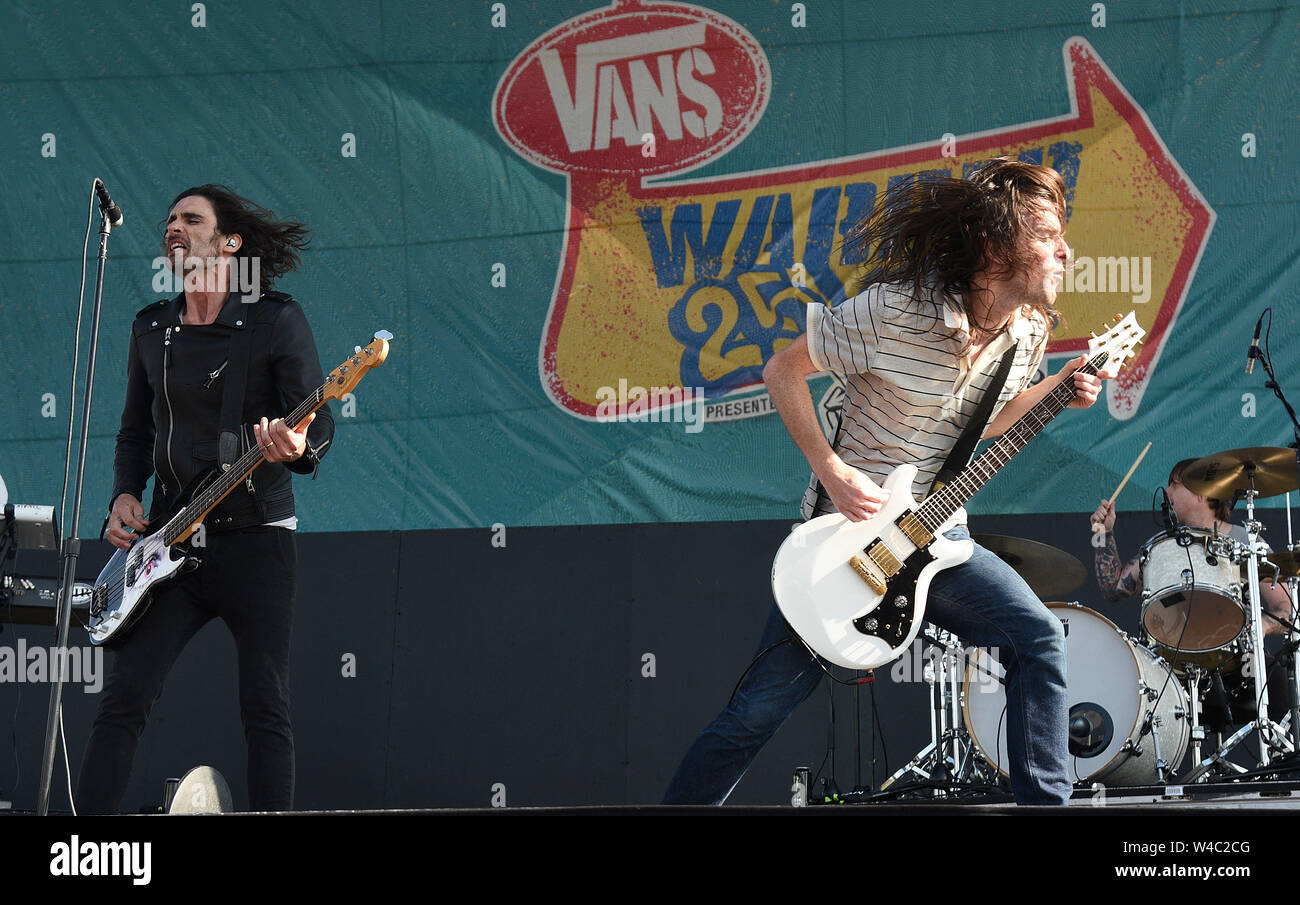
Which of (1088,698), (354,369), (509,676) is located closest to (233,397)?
(354,369)

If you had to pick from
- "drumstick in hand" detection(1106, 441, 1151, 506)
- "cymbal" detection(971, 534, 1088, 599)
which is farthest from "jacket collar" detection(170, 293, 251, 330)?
"drumstick in hand" detection(1106, 441, 1151, 506)

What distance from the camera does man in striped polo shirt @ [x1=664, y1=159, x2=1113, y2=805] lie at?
302cm

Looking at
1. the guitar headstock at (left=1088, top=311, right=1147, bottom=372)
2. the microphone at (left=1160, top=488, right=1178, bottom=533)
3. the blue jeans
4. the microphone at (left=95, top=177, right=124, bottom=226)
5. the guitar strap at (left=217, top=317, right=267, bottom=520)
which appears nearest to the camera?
the blue jeans

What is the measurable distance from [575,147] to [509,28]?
0.77 meters

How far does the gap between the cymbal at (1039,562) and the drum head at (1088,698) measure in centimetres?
11

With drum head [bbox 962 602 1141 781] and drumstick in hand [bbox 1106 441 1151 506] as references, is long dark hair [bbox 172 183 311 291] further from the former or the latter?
drumstick in hand [bbox 1106 441 1151 506]

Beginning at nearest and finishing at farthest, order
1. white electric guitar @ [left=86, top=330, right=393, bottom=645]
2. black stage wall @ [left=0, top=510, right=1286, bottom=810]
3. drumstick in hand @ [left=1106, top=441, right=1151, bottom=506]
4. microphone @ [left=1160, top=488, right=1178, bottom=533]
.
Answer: white electric guitar @ [left=86, top=330, right=393, bottom=645] → microphone @ [left=1160, top=488, right=1178, bottom=533] → drumstick in hand @ [left=1106, top=441, right=1151, bottom=506] → black stage wall @ [left=0, top=510, right=1286, bottom=810]

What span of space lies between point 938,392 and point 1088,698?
2.90 meters

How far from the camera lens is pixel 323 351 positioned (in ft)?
22.4

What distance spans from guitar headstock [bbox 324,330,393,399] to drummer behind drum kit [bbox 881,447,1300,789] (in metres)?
2.71

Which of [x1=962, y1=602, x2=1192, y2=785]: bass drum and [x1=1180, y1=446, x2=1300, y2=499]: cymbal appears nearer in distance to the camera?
[x1=962, y1=602, x2=1192, y2=785]: bass drum

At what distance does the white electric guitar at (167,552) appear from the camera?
386 centimetres
